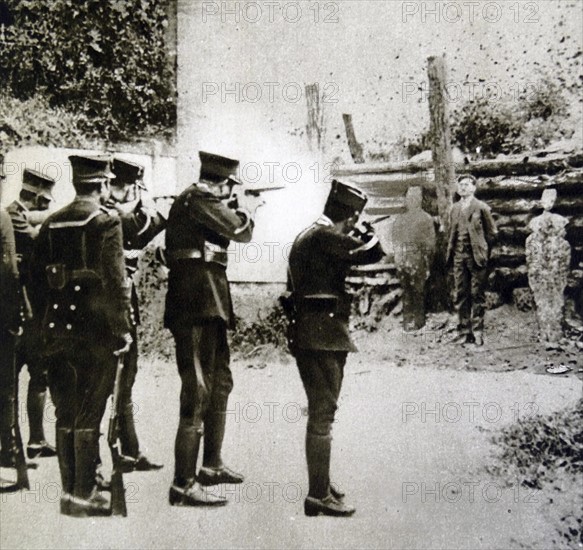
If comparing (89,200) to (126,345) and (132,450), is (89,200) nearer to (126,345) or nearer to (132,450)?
(126,345)

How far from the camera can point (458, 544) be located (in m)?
3.60

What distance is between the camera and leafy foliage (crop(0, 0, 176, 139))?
389cm

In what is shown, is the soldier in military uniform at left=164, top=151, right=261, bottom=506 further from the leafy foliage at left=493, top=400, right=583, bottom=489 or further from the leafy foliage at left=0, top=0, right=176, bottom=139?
the leafy foliage at left=493, top=400, right=583, bottom=489

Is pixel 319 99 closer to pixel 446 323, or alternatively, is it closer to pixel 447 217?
pixel 447 217

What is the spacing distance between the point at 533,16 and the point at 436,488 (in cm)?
276

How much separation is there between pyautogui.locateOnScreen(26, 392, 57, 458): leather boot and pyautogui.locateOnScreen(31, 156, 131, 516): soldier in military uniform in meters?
0.21

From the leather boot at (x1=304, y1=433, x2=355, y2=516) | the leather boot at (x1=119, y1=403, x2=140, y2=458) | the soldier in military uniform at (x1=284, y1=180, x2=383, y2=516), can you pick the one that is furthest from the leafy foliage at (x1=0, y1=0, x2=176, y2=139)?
the leather boot at (x1=304, y1=433, x2=355, y2=516)

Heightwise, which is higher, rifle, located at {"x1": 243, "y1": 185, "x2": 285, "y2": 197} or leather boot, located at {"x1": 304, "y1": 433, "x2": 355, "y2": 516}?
rifle, located at {"x1": 243, "y1": 185, "x2": 285, "y2": 197}

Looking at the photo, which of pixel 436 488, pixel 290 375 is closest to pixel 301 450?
pixel 290 375

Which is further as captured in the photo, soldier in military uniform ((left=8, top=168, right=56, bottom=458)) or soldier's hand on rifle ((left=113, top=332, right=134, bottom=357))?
→ soldier in military uniform ((left=8, top=168, right=56, bottom=458))

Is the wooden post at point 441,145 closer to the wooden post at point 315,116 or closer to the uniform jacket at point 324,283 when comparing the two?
the uniform jacket at point 324,283

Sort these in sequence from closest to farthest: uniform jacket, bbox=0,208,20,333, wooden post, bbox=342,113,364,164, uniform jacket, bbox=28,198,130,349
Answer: uniform jacket, bbox=28,198,130,349 → uniform jacket, bbox=0,208,20,333 → wooden post, bbox=342,113,364,164

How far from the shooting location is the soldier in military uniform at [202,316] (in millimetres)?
3514

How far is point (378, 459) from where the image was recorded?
3.65 m
